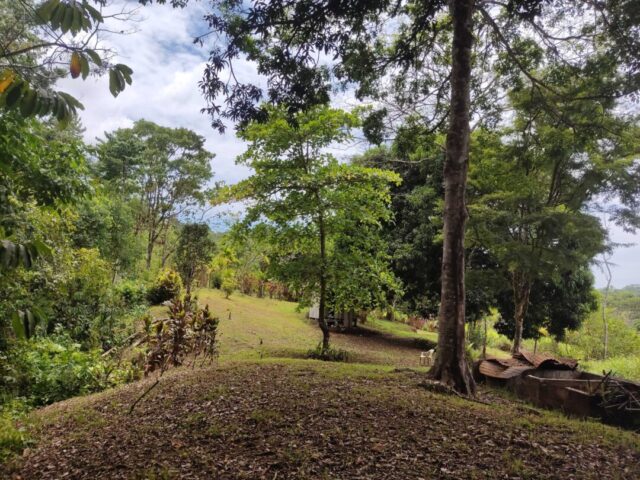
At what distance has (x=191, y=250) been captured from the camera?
17.3 meters

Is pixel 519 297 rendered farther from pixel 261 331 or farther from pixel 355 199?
pixel 261 331

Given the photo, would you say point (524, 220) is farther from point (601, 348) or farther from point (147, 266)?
point (147, 266)

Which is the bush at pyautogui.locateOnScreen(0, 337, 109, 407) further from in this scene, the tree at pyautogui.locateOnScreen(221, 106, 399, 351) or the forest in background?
the tree at pyautogui.locateOnScreen(221, 106, 399, 351)

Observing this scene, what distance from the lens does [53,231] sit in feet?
29.4

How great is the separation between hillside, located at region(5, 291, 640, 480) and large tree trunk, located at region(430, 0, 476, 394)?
0.47 m

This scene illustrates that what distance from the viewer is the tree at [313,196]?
27.4ft

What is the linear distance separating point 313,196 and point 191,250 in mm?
10153

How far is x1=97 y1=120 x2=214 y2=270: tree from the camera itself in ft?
69.5

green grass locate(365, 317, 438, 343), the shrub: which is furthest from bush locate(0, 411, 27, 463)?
the shrub

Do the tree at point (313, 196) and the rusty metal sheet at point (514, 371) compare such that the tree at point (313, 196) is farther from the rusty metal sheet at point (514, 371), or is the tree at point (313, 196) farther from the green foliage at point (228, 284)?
the green foliage at point (228, 284)

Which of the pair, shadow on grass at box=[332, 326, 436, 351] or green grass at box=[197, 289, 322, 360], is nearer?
green grass at box=[197, 289, 322, 360]

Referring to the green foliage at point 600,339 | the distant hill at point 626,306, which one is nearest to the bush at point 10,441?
the green foliage at point 600,339

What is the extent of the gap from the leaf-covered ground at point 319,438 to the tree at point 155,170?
18380 mm

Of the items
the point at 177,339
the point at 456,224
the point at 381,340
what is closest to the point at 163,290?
the point at 381,340
